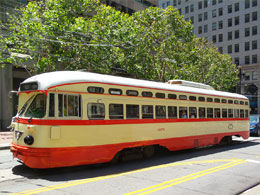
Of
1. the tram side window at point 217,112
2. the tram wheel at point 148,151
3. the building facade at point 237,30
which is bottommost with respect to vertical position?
the tram wheel at point 148,151

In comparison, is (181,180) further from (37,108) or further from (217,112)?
(217,112)

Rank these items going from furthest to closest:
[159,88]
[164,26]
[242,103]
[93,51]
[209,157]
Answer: [164,26], [93,51], [242,103], [209,157], [159,88]

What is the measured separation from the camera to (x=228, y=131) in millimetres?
15523

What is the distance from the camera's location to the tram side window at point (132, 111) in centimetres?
964

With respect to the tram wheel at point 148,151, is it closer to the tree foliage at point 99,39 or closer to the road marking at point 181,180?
the road marking at point 181,180

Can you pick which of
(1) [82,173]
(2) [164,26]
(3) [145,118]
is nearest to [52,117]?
(1) [82,173]

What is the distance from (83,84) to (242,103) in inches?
480

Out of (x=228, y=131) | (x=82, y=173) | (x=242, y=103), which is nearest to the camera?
(x=82, y=173)

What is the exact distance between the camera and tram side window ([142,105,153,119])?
10.2m

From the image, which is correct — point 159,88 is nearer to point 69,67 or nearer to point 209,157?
point 209,157

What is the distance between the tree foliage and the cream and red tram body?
26.6ft

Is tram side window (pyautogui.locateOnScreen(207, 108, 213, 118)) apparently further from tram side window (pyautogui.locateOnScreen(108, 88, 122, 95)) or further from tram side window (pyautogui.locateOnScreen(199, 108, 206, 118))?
tram side window (pyautogui.locateOnScreen(108, 88, 122, 95))

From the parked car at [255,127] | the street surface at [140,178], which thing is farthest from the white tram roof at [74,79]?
the parked car at [255,127]

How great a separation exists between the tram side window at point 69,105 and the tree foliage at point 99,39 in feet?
32.6
